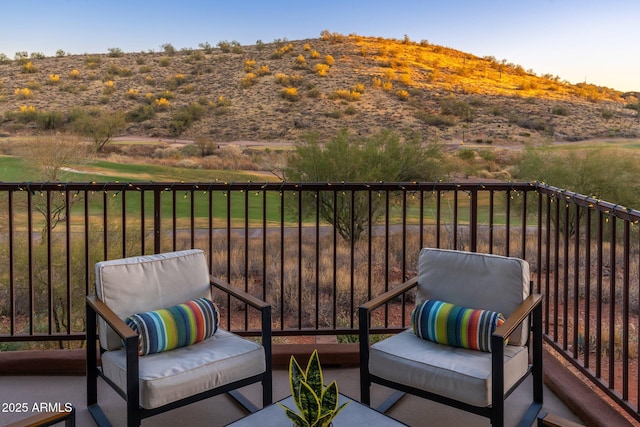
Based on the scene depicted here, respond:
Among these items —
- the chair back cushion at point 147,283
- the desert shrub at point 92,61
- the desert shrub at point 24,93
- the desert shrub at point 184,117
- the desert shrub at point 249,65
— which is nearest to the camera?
the chair back cushion at point 147,283

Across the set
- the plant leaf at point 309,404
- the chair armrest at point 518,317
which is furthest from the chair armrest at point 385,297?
the plant leaf at point 309,404

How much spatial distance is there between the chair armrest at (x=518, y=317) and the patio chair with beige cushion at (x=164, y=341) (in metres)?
1.01

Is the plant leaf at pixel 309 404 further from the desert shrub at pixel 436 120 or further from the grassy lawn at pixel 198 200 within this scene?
the desert shrub at pixel 436 120

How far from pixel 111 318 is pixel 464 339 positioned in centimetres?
156

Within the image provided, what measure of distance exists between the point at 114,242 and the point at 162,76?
26.2m

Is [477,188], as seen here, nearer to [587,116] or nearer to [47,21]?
[587,116]

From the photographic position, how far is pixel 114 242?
27.0 feet

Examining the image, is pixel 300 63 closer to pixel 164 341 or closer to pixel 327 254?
pixel 327 254

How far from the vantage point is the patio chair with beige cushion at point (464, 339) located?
2.28 m

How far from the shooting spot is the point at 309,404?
1.61 meters

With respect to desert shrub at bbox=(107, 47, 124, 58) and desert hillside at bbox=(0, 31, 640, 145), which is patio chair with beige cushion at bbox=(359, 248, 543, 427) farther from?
desert shrub at bbox=(107, 47, 124, 58)

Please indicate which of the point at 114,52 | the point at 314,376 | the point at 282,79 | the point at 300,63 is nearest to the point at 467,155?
the point at 282,79

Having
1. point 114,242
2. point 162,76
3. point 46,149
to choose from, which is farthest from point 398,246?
point 162,76

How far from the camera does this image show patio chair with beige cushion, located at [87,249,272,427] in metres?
2.26
